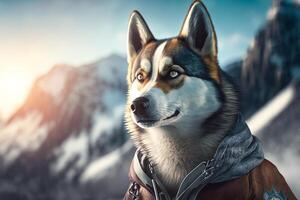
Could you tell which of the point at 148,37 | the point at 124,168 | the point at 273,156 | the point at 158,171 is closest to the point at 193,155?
the point at 158,171

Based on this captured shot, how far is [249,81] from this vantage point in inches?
835

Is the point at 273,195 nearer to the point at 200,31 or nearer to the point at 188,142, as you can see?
the point at 188,142

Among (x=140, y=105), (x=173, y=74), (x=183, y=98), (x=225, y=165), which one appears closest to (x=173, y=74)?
(x=173, y=74)

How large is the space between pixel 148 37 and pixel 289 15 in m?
18.4

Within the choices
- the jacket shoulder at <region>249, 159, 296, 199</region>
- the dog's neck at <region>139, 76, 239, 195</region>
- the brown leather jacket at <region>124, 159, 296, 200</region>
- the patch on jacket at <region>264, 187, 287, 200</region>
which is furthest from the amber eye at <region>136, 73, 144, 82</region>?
the patch on jacket at <region>264, 187, 287, 200</region>

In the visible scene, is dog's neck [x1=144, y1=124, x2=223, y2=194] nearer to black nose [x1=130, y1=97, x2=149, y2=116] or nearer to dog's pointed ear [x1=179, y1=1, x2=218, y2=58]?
black nose [x1=130, y1=97, x2=149, y2=116]

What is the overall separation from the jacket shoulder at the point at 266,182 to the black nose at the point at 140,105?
67 cm

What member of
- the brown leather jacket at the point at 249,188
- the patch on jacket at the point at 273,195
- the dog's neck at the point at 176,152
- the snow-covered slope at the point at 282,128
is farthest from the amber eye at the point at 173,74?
the snow-covered slope at the point at 282,128

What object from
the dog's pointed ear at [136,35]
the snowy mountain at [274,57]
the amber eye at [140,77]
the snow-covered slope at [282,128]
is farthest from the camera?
the snowy mountain at [274,57]

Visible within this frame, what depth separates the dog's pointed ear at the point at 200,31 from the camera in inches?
115

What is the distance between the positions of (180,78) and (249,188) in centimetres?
69

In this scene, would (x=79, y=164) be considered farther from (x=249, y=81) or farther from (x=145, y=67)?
(x=145, y=67)

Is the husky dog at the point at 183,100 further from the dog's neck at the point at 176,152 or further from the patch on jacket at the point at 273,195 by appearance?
the patch on jacket at the point at 273,195

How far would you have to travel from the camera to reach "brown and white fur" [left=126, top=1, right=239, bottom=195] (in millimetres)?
2846
